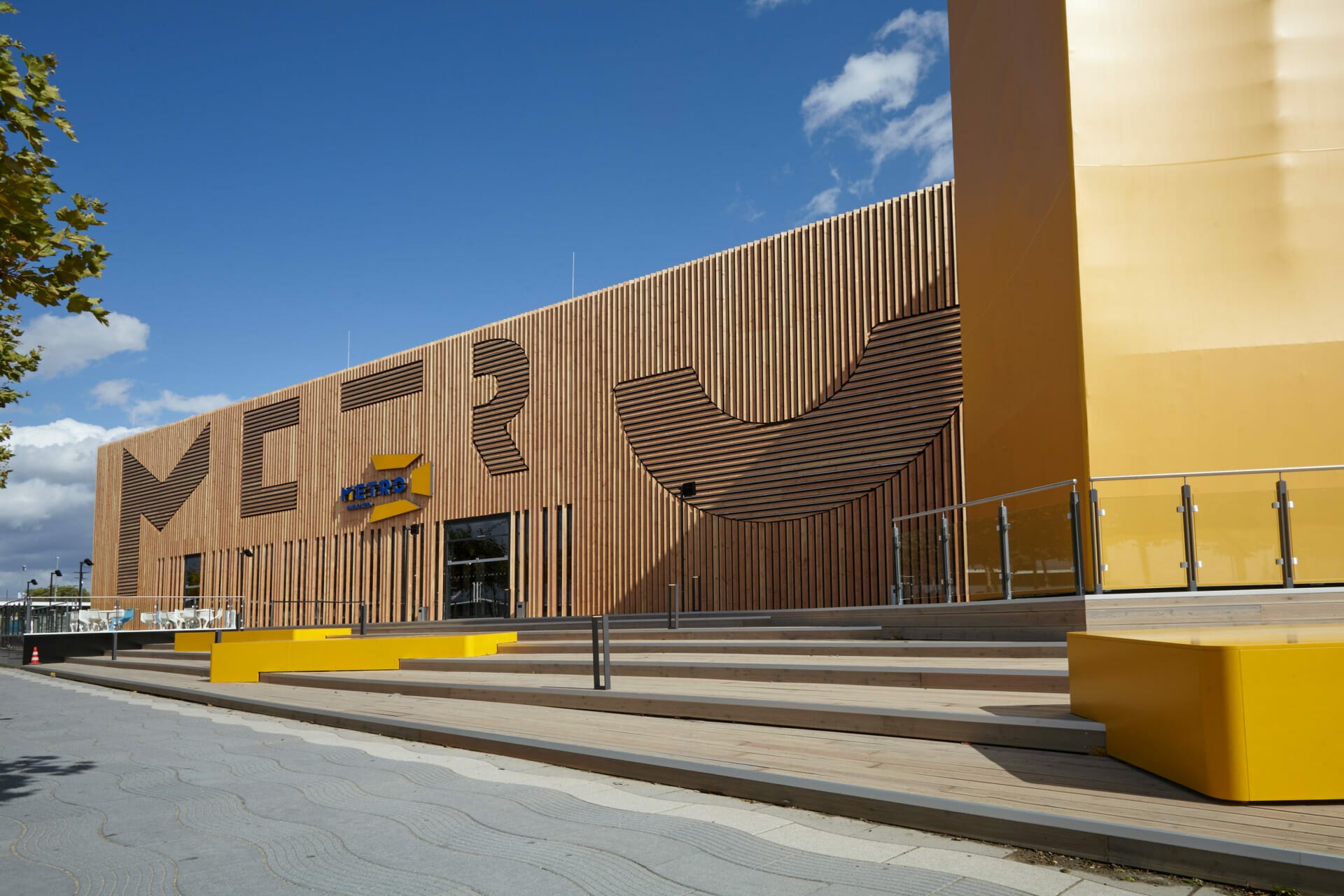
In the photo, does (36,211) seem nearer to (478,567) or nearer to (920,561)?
(920,561)

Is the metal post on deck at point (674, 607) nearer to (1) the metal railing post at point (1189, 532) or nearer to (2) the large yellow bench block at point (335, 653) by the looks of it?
(2) the large yellow bench block at point (335, 653)

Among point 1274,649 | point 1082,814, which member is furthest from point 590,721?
point 1274,649

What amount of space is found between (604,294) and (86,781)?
17.0 meters

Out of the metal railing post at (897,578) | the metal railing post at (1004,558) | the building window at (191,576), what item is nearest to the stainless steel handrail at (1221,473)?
the metal railing post at (1004,558)

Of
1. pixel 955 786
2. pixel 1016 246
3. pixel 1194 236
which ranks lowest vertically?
pixel 955 786

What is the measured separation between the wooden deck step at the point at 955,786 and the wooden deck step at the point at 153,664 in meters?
10.3

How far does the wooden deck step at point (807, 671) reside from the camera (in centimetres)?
638

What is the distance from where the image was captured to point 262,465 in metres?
31.6

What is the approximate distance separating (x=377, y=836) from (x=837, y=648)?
18.4 ft

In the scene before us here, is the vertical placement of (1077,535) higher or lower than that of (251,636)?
higher

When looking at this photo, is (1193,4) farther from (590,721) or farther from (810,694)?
(590,721)

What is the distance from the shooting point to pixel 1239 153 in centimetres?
939

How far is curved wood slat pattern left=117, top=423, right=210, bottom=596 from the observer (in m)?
34.3

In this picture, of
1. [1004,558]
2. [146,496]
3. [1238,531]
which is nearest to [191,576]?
[146,496]
